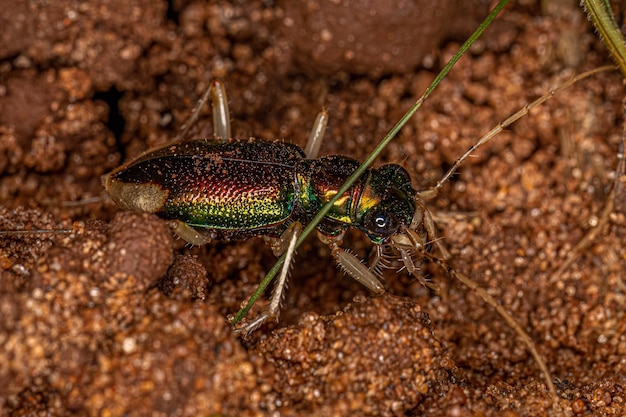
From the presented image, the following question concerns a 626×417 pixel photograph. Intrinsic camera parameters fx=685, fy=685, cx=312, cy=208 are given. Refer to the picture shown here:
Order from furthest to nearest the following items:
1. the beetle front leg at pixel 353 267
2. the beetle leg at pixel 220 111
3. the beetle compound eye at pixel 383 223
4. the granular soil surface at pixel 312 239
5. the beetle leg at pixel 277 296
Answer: the beetle leg at pixel 220 111
the beetle compound eye at pixel 383 223
the beetle front leg at pixel 353 267
the beetle leg at pixel 277 296
the granular soil surface at pixel 312 239

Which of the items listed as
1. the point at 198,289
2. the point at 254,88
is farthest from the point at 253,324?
the point at 254,88

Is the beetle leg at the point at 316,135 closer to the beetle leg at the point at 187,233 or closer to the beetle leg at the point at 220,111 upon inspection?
the beetle leg at the point at 220,111

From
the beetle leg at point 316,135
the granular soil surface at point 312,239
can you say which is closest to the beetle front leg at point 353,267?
the granular soil surface at point 312,239

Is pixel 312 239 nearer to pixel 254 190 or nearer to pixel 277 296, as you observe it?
pixel 254 190

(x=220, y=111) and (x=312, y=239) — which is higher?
(x=220, y=111)

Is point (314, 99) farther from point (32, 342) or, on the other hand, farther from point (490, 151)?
point (32, 342)

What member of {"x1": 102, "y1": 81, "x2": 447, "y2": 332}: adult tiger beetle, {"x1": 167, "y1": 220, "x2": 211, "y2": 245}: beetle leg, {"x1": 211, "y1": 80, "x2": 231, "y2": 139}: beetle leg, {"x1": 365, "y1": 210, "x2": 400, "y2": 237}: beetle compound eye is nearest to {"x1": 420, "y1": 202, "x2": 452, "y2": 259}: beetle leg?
{"x1": 102, "y1": 81, "x2": 447, "y2": 332}: adult tiger beetle

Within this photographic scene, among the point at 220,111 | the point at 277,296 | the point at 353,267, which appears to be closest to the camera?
the point at 277,296

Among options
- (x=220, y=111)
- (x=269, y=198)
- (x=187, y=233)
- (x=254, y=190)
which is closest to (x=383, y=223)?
(x=269, y=198)
